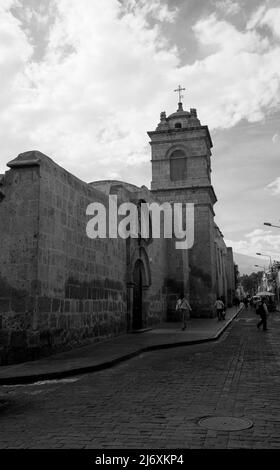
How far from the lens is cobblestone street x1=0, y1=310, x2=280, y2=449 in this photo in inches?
177

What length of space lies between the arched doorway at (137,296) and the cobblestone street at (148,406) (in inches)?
313

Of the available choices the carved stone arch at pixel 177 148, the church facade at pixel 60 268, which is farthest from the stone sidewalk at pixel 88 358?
the carved stone arch at pixel 177 148

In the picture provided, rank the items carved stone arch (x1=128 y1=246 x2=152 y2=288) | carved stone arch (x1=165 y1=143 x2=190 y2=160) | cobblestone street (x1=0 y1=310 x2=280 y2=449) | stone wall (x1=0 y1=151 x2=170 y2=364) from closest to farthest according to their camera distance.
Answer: cobblestone street (x1=0 y1=310 x2=280 y2=449)
stone wall (x1=0 y1=151 x2=170 y2=364)
carved stone arch (x1=128 y1=246 x2=152 y2=288)
carved stone arch (x1=165 y1=143 x2=190 y2=160)

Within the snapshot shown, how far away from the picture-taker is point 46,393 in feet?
23.2

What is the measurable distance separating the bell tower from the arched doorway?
9.35m

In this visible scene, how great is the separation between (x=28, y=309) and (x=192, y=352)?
457 cm

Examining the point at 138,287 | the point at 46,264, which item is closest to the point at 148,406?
the point at 46,264

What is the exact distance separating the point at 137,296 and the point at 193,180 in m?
12.8

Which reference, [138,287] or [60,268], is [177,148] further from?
[60,268]

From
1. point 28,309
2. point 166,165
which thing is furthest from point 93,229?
point 166,165

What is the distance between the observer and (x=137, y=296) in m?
18.5

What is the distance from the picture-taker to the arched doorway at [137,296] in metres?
18.0

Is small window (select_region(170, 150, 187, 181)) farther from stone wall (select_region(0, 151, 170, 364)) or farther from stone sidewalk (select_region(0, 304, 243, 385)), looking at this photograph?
stone sidewalk (select_region(0, 304, 243, 385))

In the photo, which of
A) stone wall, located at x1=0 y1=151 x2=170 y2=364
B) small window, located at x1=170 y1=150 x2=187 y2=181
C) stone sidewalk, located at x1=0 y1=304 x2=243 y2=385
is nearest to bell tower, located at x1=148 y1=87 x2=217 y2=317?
small window, located at x1=170 y1=150 x2=187 y2=181
